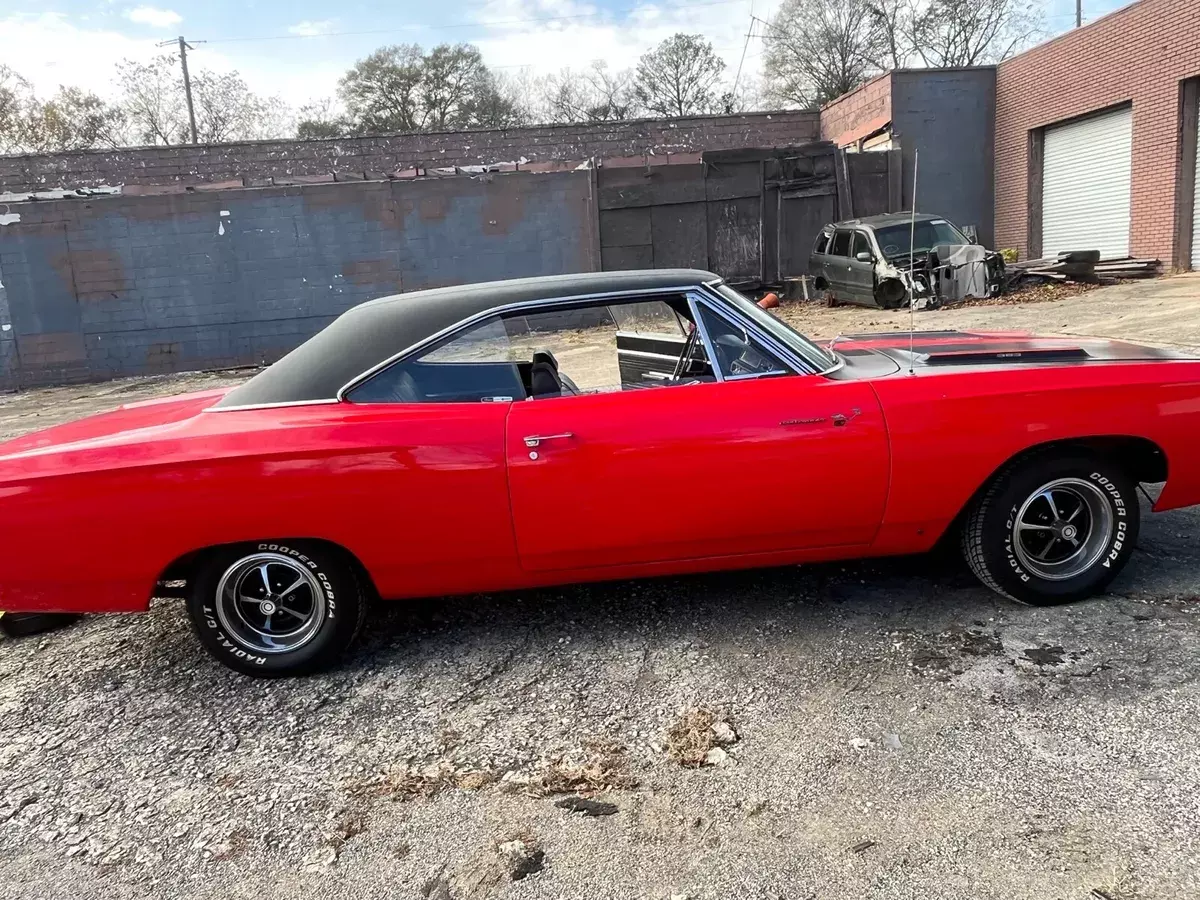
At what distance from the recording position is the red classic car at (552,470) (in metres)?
2.92

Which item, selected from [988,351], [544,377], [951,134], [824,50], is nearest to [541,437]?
[544,377]

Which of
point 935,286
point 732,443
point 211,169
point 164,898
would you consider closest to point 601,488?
point 732,443

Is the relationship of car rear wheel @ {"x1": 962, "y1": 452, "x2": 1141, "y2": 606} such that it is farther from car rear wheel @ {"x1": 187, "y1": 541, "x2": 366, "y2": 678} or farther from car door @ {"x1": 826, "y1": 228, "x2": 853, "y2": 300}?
car door @ {"x1": 826, "y1": 228, "x2": 853, "y2": 300}

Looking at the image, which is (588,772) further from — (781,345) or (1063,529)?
(1063,529)

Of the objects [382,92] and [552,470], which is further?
[382,92]

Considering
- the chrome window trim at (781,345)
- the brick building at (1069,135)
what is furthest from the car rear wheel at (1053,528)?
the brick building at (1069,135)

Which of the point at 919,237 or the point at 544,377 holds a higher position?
the point at 919,237

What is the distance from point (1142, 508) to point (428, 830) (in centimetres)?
381

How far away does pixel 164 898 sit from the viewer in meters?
2.12

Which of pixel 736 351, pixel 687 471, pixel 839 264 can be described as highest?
pixel 839 264

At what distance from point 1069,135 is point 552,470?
17990 millimetres

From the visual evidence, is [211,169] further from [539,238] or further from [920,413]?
[920,413]

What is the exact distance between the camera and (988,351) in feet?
11.7

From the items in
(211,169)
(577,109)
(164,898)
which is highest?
(577,109)
